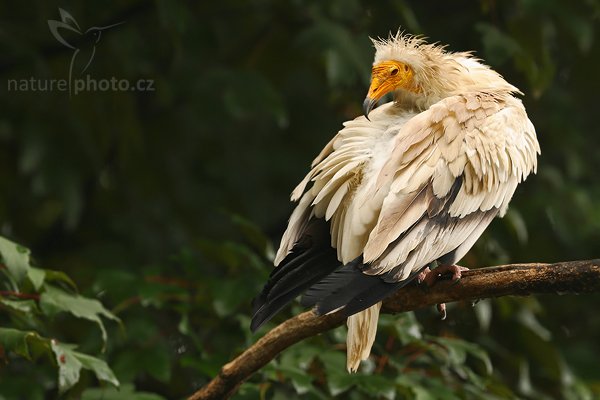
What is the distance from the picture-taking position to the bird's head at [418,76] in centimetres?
407

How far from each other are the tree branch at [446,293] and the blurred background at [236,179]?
365 millimetres

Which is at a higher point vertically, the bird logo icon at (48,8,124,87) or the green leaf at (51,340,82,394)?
the bird logo icon at (48,8,124,87)

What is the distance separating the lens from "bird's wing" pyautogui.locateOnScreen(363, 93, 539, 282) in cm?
344

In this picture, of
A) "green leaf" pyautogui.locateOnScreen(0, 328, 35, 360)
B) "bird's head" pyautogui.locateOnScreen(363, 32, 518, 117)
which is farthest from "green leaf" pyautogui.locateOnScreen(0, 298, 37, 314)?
"bird's head" pyautogui.locateOnScreen(363, 32, 518, 117)

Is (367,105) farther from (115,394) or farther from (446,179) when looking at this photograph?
(115,394)

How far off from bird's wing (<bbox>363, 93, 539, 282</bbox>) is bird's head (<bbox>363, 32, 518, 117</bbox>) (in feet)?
0.58

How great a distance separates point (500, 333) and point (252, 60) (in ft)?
7.41

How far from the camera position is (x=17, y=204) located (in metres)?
6.47

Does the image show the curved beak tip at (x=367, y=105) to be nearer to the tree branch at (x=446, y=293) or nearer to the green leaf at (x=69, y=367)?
the tree branch at (x=446, y=293)

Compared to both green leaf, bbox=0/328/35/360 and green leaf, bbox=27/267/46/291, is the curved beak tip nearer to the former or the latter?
green leaf, bbox=27/267/46/291

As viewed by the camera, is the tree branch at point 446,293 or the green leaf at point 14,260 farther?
the green leaf at point 14,260

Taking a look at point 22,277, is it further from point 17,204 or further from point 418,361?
point 17,204

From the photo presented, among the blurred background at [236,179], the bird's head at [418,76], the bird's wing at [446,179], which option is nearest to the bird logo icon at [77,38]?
the blurred background at [236,179]

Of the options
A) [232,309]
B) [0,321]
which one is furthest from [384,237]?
[0,321]
